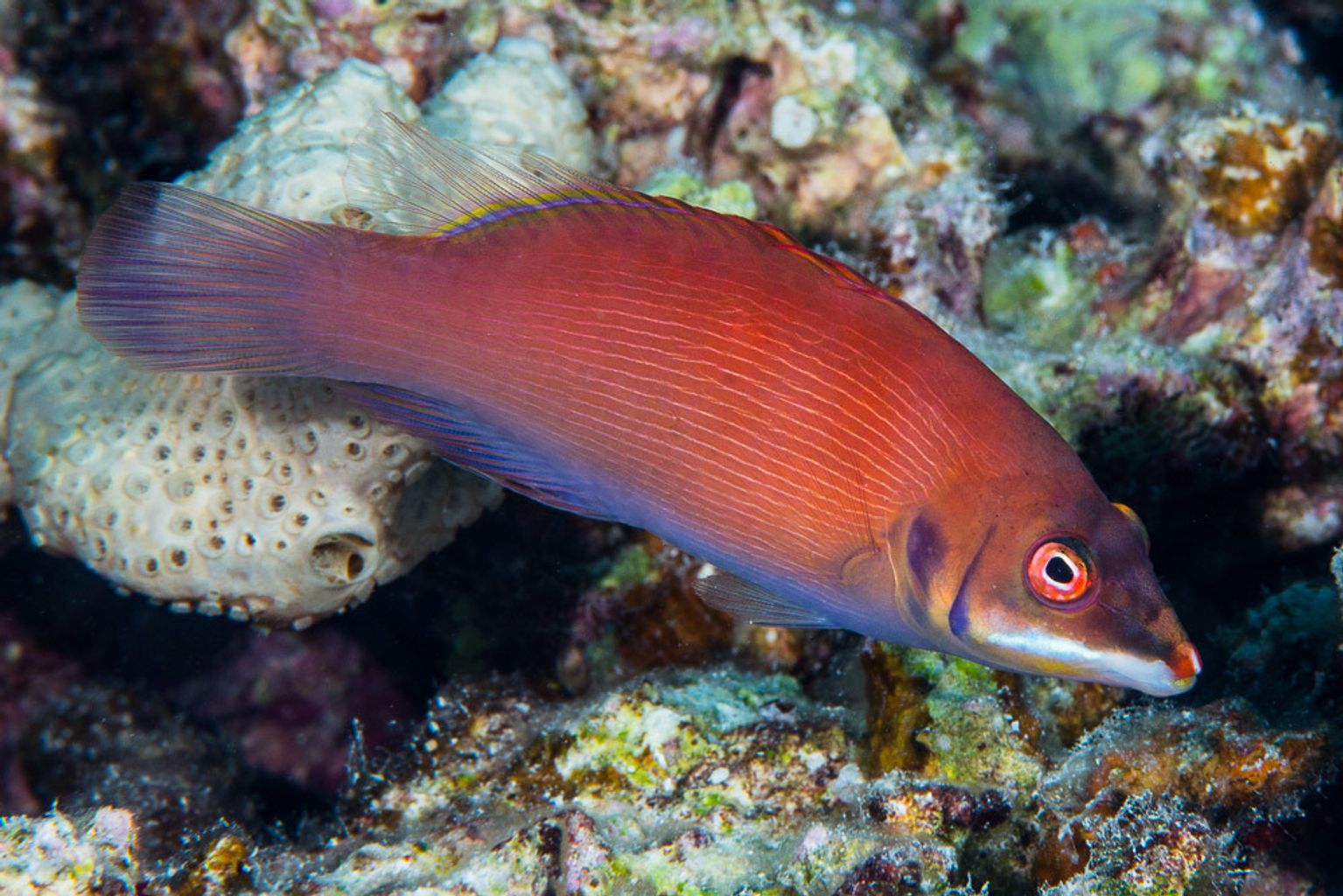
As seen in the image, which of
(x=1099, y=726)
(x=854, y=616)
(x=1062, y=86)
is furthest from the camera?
(x=1062, y=86)

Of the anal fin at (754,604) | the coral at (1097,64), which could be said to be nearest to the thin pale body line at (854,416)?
the anal fin at (754,604)

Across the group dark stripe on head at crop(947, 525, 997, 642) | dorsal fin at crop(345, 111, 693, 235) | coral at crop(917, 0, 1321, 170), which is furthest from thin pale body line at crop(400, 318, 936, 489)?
coral at crop(917, 0, 1321, 170)

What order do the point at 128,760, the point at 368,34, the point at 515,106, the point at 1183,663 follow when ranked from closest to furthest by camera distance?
the point at 1183,663, the point at 515,106, the point at 128,760, the point at 368,34

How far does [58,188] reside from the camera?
5.50m

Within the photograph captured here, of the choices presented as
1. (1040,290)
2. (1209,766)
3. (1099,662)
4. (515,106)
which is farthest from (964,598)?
(1040,290)

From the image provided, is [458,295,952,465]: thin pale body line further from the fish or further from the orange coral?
the orange coral

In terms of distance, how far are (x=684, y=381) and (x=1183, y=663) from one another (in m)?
1.59

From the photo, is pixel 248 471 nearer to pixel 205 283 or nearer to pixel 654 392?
pixel 205 283

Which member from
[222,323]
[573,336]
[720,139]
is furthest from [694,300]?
[720,139]

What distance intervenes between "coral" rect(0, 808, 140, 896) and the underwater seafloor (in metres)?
0.01

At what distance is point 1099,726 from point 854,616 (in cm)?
142

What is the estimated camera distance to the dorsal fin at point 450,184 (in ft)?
9.87

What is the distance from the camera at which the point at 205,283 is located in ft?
10.1

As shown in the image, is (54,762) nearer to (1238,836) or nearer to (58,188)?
(58,188)
